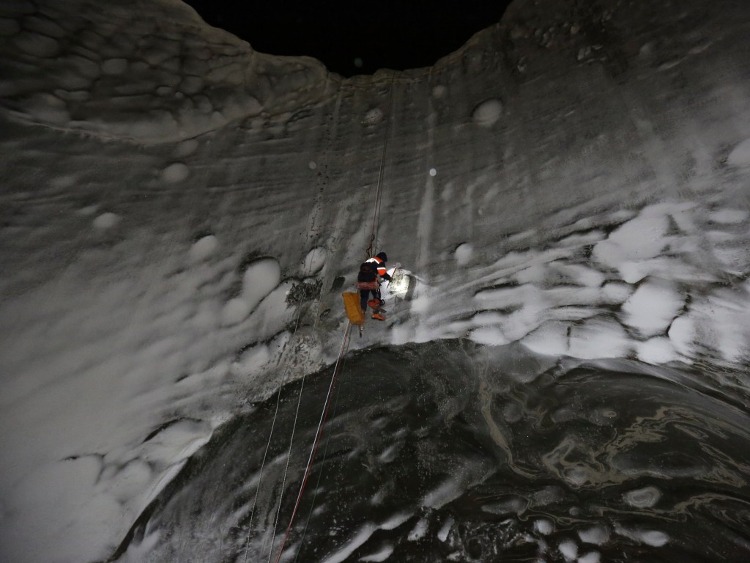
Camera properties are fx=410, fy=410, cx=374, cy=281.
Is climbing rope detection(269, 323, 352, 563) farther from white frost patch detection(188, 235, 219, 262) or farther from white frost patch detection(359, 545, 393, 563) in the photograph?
white frost patch detection(188, 235, 219, 262)

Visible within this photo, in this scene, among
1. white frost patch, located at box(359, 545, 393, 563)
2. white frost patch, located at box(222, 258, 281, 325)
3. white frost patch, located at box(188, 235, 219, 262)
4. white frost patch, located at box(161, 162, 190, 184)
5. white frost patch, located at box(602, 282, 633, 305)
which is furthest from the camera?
white frost patch, located at box(161, 162, 190, 184)

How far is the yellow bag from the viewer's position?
256 cm

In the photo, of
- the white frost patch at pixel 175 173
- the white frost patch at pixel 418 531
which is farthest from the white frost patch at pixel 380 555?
the white frost patch at pixel 175 173

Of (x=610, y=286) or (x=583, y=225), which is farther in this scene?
(x=583, y=225)

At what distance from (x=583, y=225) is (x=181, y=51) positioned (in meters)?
3.67

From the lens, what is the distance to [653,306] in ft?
7.17

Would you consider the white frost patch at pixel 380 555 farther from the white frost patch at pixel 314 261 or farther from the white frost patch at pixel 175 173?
the white frost patch at pixel 175 173

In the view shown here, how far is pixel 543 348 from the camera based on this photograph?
7.64ft

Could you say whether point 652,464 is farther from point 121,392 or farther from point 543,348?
point 121,392

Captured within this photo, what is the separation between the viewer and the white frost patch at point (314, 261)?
9.55 feet

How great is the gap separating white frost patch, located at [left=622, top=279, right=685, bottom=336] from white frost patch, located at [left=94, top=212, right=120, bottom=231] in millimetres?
3194

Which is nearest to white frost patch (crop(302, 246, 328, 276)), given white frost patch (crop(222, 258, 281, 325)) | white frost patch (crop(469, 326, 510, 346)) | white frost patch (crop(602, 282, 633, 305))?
white frost patch (crop(222, 258, 281, 325))

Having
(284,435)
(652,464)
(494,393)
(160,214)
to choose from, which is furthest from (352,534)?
(160,214)

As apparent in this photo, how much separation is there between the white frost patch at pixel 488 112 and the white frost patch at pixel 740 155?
4.99 feet
